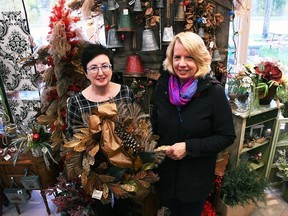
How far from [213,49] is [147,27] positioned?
56cm

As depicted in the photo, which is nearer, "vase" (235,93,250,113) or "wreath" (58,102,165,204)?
"wreath" (58,102,165,204)

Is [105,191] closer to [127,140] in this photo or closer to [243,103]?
[127,140]

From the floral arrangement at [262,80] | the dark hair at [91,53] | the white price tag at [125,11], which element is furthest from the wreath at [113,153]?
the floral arrangement at [262,80]

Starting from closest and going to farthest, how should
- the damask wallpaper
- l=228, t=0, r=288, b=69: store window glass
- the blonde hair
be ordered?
the blonde hair, the damask wallpaper, l=228, t=0, r=288, b=69: store window glass

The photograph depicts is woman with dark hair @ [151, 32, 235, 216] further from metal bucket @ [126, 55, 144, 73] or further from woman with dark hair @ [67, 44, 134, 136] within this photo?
metal bucket @ [126, 55, 144, 73]

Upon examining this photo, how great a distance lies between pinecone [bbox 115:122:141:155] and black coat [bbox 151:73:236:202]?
29 centimetres

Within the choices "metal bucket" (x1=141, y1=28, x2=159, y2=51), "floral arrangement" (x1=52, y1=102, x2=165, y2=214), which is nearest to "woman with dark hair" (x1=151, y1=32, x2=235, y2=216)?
"floral arrangement" (x1=52, y1=102, x2=165, y2=214)

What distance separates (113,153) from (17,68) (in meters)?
1.91

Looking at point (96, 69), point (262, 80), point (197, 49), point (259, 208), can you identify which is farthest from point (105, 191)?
point (259, 208)

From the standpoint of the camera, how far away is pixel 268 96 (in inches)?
83.6

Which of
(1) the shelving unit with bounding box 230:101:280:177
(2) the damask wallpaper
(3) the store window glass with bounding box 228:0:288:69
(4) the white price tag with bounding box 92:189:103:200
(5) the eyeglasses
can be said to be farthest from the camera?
(3) the store window glass with bounding box 228:0:288:69

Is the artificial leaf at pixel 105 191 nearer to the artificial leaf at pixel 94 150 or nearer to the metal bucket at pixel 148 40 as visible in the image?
the artificial leaf at pixel 94 150

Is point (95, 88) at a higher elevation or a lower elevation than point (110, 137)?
higher

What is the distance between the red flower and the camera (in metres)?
2.03
